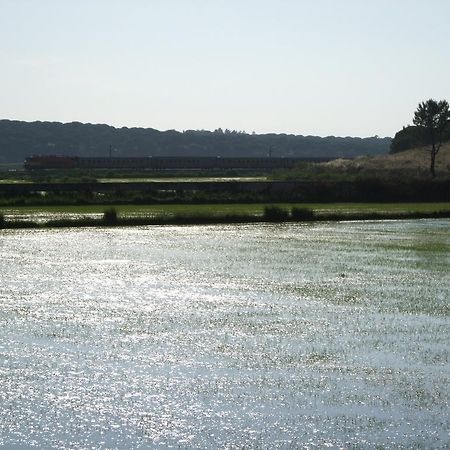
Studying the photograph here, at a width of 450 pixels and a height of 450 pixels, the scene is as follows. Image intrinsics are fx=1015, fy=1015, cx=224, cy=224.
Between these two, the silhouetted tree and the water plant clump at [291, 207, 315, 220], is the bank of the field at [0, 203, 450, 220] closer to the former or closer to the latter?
the water plant clump at [291, 207, 315, 220]

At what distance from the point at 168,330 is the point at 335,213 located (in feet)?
125

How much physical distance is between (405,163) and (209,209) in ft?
181

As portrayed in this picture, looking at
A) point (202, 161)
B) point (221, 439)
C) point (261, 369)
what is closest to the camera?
point (221, 439)

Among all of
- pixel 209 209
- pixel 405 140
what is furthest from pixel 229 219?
pixel 405 140

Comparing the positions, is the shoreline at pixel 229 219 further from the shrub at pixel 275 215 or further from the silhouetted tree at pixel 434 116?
the silhouetted tree at pixel 434 116

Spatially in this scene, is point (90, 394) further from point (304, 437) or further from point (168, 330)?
point (168, 330)

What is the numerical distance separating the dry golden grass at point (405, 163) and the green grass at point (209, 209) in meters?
32.0

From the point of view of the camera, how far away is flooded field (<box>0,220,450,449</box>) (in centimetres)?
1461

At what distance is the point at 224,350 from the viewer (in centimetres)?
1972

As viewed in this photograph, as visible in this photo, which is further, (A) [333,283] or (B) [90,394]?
(A) [333,283]

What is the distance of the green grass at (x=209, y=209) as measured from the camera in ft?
192

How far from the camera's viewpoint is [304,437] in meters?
14.2

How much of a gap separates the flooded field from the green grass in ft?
69.7

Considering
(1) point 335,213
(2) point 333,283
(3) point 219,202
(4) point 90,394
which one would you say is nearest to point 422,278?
(2) point 333,283
